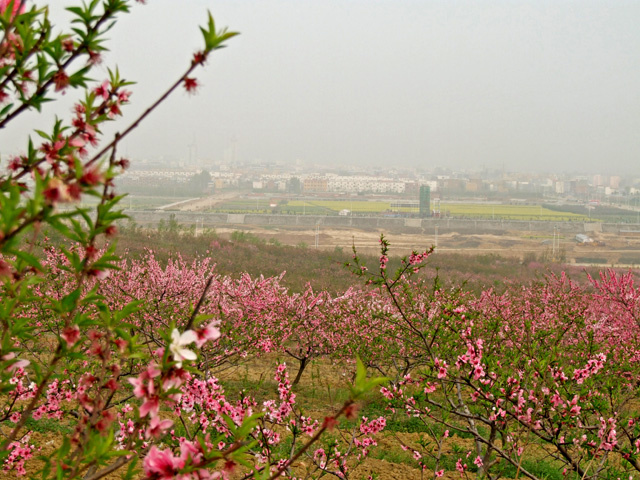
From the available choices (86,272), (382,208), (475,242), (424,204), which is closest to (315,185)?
(382,208)

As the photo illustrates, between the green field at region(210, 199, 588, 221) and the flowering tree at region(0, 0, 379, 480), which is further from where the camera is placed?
the green field at region(210, 199, 588, 221)

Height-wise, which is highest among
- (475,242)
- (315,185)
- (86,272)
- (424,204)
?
(86,272)

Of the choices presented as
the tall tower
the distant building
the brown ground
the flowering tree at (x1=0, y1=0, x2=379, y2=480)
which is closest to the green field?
the tall tower

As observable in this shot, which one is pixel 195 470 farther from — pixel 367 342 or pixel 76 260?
pixel 367 342

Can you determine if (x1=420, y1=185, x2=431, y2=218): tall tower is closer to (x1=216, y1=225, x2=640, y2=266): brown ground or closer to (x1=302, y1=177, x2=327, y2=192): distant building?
(x1=216, y1=225, x2=640, y2=266): brown ground

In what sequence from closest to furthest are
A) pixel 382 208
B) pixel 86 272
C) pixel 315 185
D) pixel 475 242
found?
pixel 86 272, pixel 475 242, pixel 382 208, pixel 315 185

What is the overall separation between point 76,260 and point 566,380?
2804 mm

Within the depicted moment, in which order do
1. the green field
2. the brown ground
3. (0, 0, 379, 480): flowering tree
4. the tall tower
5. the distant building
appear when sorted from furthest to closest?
the distant building, the green field, the tall tower, the brown ground, (0, 0, 379, 480): flowering tree

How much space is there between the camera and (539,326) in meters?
8.11

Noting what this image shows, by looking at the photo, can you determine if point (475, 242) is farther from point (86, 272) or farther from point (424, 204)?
point (86, 272)

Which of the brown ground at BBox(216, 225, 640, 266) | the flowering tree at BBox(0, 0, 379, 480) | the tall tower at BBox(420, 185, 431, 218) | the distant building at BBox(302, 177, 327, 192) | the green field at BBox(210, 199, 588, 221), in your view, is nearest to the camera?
the flowering tree at BBox(0, 0, 379, 480)

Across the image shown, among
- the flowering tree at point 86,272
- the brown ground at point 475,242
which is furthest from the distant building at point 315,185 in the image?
the flowering tree at point 86,272

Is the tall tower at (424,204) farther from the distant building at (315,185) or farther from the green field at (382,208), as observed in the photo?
the distant building at (315,185)

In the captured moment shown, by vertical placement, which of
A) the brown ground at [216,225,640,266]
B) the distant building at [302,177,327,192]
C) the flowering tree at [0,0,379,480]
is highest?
the flowering tree at [0,0,379,480]
